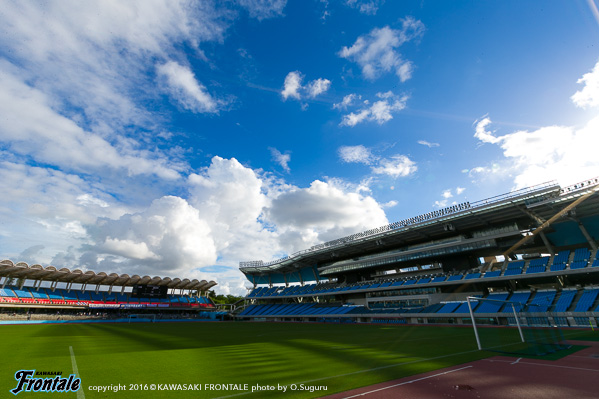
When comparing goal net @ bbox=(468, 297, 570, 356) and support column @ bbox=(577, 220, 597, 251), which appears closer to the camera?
goal net @ bbox=(468, 297, 570, 356)

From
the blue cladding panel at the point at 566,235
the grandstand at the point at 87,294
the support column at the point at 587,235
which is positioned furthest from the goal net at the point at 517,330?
the grandstand at the point at 87,294

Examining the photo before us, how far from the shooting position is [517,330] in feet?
80.2

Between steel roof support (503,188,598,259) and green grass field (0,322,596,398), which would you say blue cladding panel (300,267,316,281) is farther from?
green grass field (0,322,596,398)

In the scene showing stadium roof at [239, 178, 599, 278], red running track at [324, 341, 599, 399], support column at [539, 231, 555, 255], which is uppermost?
stadium roof at [239, 178, 599, 278]

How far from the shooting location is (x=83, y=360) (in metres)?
12.8

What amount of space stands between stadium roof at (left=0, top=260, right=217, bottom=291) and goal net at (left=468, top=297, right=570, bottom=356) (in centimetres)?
7527

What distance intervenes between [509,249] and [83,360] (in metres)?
49.7

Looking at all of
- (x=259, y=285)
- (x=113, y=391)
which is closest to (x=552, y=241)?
(x=113, y=391)

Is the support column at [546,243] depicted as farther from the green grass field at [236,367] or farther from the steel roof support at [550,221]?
the green grass field at [236,367]

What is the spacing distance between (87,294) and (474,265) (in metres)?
92.0

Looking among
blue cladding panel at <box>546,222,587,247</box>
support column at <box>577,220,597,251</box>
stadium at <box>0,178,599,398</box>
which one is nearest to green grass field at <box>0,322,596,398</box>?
stadium at <box>0,178,599,398</box>

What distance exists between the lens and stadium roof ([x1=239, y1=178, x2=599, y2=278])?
3125 cm

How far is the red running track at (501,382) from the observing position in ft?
25.0

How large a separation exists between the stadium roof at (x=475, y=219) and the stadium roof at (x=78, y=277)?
4043 cm
